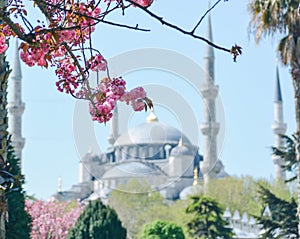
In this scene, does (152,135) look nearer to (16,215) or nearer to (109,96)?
(16,215)

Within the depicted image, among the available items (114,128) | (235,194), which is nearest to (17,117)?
(235,194)

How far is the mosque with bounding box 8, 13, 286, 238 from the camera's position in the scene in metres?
82.3

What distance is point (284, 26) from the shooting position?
17516 mm

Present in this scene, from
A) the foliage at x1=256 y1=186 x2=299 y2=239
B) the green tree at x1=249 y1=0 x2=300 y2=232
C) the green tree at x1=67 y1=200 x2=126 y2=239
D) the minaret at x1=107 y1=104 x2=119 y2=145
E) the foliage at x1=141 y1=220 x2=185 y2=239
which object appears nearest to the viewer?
the green tree at x1=249 y1=0 x2=300 y2=232

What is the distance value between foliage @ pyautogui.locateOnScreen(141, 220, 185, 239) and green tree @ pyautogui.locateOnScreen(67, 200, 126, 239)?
16.4 feet

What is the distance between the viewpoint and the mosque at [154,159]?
3241 inches

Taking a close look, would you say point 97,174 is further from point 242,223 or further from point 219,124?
point 242,223

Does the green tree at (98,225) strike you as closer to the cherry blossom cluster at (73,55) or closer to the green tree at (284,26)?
the green tree at (284,26)

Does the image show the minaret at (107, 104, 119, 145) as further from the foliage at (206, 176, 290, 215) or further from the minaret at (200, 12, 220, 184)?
the foliage at (206, 176, 290, 215)

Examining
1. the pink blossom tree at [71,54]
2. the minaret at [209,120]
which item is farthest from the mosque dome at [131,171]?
the pink blossom tree at [71,54]

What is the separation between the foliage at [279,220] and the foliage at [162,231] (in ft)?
18.7

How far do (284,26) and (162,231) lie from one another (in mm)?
10847

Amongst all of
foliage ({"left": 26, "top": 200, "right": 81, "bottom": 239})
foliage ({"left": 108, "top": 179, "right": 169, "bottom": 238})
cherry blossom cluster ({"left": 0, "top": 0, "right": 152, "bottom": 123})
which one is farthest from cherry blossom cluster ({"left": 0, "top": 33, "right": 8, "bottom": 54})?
foliage ({"left": 108, "top": 179, "right": 169, "bottom": 238})

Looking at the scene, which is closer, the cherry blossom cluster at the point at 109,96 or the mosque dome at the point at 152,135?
the cherry blossom cluster at the point at 109,96
